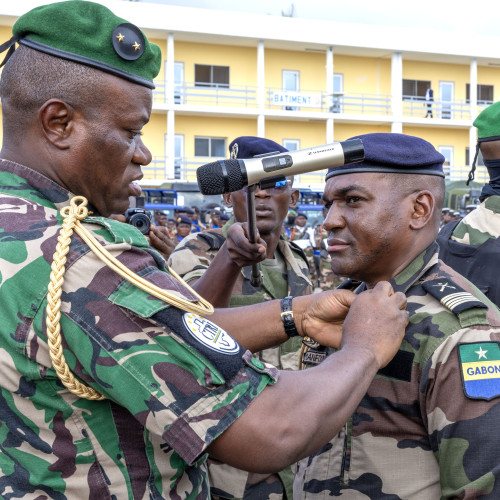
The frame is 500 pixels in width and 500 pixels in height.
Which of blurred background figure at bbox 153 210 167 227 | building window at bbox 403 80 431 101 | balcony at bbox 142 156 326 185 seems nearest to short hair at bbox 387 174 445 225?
blurred background figure at bbox 153 210 167 227

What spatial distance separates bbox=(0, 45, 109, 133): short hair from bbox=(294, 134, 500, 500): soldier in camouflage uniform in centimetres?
114

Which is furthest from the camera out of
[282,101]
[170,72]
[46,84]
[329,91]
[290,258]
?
[329,91]

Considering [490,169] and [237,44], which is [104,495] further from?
[237,44]

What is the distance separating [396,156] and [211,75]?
24.1m

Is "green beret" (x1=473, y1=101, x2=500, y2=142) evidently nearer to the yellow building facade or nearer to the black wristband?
the black wristband

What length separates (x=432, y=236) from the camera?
7.80 ft

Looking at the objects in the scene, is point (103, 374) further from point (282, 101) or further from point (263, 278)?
point (282, 101)

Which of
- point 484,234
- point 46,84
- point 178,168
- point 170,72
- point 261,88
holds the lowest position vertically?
point 484,234

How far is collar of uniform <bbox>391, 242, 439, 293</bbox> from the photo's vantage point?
2.22 m

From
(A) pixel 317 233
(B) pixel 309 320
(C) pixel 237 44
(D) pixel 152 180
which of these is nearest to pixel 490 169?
(B) pixel 309 320

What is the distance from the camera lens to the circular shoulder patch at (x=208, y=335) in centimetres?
133

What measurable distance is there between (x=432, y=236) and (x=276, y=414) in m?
1.29

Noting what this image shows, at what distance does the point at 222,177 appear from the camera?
6.05ft

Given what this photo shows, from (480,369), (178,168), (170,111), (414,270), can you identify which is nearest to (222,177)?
(414,270)
